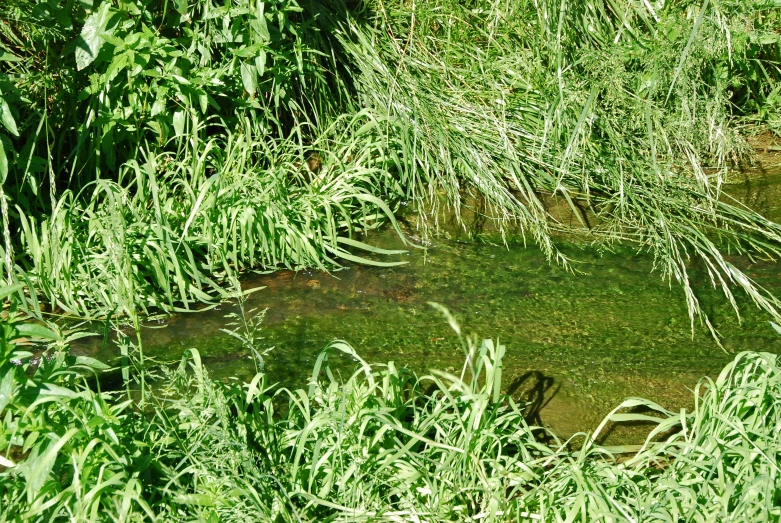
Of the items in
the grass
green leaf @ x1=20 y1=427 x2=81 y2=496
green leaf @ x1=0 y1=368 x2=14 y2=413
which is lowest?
the grass

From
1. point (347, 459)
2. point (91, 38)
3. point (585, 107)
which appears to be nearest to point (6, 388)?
point (347, 459)

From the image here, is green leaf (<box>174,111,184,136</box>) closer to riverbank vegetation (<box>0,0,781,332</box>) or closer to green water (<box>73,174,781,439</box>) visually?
riverbank vegetation (<box>0,0,781,332</box>)

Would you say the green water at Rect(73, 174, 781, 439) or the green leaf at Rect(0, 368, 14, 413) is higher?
the green leaf at Rect(0, 368, 14, 413)

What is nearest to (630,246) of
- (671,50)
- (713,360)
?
(713,360)

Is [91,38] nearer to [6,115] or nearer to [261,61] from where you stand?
[6,115]

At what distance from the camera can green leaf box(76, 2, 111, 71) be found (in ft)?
10.4

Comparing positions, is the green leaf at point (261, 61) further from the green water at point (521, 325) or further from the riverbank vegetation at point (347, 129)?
the green water at point (521, 325)

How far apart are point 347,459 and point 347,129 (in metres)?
1.99

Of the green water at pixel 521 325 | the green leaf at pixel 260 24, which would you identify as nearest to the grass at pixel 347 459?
the green water at pixel 521 325

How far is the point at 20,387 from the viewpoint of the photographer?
6.50 feet

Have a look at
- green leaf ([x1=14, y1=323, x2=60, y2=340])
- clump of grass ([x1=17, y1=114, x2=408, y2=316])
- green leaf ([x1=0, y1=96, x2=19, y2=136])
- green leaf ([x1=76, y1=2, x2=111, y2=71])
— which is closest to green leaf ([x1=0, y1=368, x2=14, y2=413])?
green leaf ([x1=14, y1=323, x2=60, y2=340])

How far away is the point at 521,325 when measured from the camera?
10.3 ft

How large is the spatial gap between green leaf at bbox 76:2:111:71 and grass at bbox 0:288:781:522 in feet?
4.48

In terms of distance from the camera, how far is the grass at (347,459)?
2.01 m
